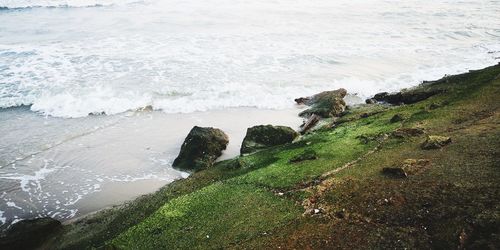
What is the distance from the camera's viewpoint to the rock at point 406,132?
10.3 m

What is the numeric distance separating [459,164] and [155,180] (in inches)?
349

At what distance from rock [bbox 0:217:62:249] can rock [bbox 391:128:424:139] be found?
30.0 feet

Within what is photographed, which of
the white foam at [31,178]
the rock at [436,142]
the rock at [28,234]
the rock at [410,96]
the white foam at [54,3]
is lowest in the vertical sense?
the white foam at [31,178]

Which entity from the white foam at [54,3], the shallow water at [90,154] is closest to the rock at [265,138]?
the shallow water at [90,154]

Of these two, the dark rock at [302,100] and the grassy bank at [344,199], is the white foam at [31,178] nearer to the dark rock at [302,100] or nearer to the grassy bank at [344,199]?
the grassy bank at [344,199]

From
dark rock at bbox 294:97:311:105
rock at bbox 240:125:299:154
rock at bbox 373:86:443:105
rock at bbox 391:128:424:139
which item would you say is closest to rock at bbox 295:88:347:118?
dark rock at bbox 294:97:311:105

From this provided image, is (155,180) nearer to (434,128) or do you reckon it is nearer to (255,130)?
(255,130)

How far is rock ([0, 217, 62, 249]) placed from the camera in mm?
9766

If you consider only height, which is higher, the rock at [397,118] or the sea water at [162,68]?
the rock at [397,118]

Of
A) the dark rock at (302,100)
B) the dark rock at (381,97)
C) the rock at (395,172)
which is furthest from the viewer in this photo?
the dark rock at (302,100)

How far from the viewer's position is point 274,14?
39781 mm

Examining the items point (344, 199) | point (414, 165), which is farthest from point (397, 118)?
point (344, 199)

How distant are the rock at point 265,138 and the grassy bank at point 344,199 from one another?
1.53 meters

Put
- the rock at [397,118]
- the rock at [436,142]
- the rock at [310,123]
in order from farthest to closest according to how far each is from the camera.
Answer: the rock at [310,123]
the rock at [397,118]
the rock at [436,142]
